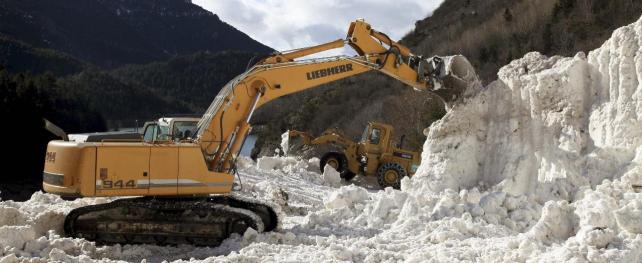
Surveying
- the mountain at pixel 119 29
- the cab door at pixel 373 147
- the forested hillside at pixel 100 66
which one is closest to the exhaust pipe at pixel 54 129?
the forested hillside at pixel 100 66

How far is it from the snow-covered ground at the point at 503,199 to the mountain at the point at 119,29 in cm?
7889

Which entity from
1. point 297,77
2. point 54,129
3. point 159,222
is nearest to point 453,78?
point 297,77

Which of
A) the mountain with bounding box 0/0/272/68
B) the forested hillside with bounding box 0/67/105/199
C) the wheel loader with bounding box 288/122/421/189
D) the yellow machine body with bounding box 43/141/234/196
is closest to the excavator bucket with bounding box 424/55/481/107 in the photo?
the yellow machine body with bounding box 43/141/234/196

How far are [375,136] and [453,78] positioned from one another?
731cm

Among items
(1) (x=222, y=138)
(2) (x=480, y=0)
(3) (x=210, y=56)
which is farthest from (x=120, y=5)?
(1) (x=222, y=138)

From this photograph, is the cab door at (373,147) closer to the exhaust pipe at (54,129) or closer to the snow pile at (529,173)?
the snow pile at (529,173)

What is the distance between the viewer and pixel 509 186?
842 cm

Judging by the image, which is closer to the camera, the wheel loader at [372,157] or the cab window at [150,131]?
the cab window at [150,131]

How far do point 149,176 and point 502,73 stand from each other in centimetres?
558

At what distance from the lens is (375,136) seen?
56.3 feet

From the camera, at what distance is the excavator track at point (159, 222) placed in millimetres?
7523

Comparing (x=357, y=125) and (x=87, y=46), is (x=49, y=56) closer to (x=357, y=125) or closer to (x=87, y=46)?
(x=87, y=46)

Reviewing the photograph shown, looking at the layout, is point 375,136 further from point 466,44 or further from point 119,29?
point 119,29

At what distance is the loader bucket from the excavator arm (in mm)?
17
